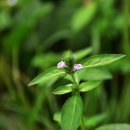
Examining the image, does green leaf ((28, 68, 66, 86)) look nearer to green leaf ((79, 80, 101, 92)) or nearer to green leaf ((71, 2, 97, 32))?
green leaf ((79, 80, 101, 92))

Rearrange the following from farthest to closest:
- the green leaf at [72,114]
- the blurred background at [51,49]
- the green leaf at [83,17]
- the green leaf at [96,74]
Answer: the green leaf at [83,17]
the blurred background at [51,49]
the green leaf at [96,74]
the green leaf at [72,114]

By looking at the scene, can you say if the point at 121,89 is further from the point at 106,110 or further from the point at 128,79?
the point at 106,110

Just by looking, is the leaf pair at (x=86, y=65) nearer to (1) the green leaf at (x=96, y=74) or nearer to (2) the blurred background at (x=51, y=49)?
(1) the green leaf at (x=96, y=74)

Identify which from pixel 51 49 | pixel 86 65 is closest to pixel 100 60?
pixel 86 65

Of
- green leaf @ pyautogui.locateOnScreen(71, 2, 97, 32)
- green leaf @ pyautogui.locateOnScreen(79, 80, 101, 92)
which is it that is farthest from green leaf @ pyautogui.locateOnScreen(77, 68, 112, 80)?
green leaf @ pyautogui.locateOnScreen(71, 2, 97, 32)

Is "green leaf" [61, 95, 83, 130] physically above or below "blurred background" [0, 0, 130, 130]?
above

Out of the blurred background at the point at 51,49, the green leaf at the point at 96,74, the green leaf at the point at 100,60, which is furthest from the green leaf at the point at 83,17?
the green leaf at the point at 100,60
